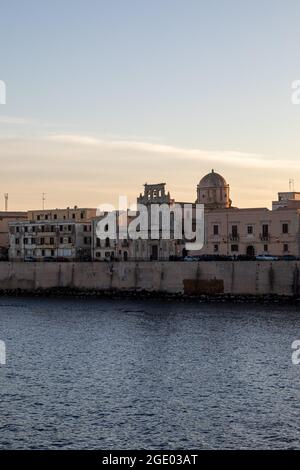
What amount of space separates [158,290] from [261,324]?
24.5m

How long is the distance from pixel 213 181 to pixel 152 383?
2313 inches

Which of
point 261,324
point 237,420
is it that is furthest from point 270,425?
point 261,324

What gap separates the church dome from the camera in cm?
9319

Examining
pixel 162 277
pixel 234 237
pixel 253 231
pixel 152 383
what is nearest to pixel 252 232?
pixel 253 231

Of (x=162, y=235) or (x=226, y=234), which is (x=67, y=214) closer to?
(x=162, y=235)

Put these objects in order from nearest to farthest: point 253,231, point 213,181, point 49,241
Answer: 1. point 253,231
2. point 213,181
3. point 49,241

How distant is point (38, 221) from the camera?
322ft

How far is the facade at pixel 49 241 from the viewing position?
95.2m

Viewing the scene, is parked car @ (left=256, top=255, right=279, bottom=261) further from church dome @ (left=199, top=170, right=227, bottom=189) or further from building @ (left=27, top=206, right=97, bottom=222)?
building @ (left=27, top=206, right=97, bottom=222)

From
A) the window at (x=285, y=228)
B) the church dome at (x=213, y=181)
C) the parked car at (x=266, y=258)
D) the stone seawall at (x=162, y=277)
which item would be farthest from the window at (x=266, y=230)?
the church dome at (x=213, y=181)

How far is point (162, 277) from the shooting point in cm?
8000

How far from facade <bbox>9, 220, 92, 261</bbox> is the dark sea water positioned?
33135 millimetres

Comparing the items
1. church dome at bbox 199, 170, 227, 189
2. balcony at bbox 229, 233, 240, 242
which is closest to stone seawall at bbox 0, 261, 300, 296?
balcony at bbox 229, 233, 240, 242
